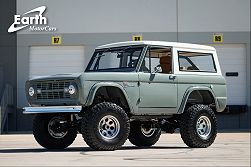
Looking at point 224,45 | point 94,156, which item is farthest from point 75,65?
point 94,156

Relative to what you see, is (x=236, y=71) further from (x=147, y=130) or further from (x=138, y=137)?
(x=138, y=137)

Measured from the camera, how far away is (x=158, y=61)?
12984 mm

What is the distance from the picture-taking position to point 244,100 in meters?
26.1

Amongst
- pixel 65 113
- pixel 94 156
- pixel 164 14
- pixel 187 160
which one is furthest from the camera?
pixel 164 14

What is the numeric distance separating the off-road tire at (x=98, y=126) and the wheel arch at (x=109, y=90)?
0.18m

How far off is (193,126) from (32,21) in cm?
1476

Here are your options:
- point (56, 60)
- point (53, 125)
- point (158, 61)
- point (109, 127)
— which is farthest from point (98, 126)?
point (56, 60)

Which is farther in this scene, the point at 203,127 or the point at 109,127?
the point at 203,127

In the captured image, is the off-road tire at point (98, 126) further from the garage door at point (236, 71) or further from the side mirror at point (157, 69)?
the garage door at point (236, 71)

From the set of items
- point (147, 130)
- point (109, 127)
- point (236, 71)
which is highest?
point (236, 71)

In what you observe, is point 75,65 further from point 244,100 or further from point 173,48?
point 173,48

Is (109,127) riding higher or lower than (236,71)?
lower

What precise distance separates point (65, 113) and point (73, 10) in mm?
14201

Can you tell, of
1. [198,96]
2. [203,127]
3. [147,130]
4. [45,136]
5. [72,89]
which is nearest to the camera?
[72,89]
